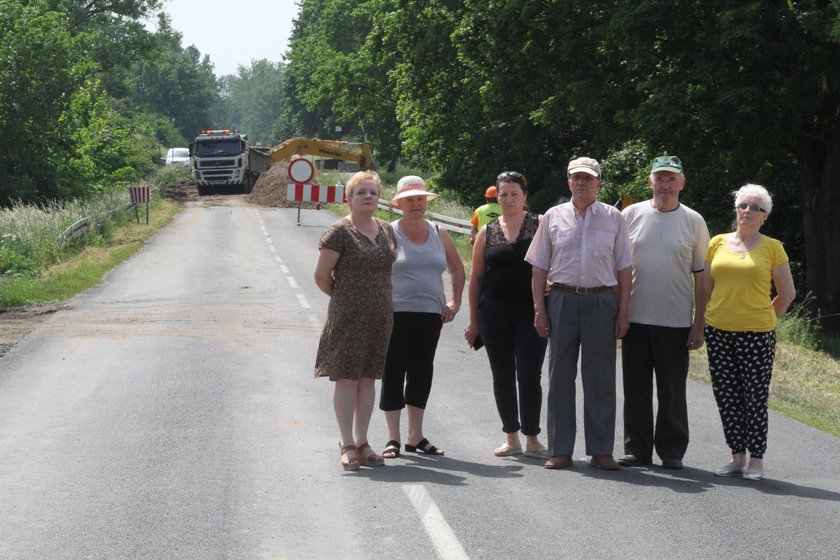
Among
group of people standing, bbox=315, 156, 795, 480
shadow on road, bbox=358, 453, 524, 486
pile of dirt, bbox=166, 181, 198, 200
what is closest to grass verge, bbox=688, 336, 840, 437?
group of people standing, bbox=315, 156, 795, 480

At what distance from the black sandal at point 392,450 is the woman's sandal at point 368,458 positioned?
232 mm

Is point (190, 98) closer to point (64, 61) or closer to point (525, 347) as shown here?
point (64, 61)

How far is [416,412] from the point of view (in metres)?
7.76

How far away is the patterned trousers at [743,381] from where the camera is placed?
23.6 ft

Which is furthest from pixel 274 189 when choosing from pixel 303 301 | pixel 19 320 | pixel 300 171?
pixel 19 320

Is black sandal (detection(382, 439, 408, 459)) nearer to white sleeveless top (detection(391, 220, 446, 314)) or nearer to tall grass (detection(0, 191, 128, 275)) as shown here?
white sleeveless top (detection(391, 220, 446, 314))

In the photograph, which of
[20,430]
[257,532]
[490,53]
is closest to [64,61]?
[490,53]

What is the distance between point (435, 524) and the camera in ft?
19.6

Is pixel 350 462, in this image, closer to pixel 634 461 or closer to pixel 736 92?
pixel 634 461

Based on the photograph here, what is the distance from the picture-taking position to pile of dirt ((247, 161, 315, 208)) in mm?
48094

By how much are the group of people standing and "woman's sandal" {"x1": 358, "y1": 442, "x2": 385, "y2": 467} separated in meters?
0.01

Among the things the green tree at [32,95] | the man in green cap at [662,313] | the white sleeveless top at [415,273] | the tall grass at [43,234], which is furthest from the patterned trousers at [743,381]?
the green tree at [32,95]

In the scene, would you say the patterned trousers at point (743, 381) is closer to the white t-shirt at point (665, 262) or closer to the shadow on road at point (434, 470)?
the white t-shirt at point (665, 262)

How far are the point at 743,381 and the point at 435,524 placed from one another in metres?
2.40
